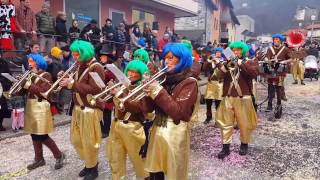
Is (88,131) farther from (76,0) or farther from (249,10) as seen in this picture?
(249,10)

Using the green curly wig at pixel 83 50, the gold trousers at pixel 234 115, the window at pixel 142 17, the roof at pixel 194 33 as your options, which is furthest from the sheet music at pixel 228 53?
the roof at pixel 194 33

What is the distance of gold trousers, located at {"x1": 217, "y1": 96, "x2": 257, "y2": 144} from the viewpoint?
586 cm

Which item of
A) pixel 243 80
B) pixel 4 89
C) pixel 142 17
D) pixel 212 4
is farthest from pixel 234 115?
pixel 212 4

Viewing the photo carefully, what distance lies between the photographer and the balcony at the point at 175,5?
A: 16.8 metres

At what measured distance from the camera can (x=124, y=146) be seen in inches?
164

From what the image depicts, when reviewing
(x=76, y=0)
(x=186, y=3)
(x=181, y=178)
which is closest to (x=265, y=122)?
(x=181, y=178)

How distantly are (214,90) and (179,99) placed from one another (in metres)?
5.14

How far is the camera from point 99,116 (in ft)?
15.7

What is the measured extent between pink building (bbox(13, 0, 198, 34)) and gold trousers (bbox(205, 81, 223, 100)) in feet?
21.0

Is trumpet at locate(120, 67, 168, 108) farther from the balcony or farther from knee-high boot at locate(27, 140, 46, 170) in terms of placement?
the balcony

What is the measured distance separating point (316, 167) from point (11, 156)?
5042 mm

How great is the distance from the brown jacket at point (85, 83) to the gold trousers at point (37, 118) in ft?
2.27

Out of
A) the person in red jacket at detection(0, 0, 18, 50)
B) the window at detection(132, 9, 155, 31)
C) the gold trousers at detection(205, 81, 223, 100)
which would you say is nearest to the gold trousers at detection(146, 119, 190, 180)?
the gold trousers at detection(205, 81, 223, 100)

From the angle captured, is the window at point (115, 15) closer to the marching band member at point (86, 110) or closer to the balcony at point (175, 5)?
the balcony at point (175, 5)
